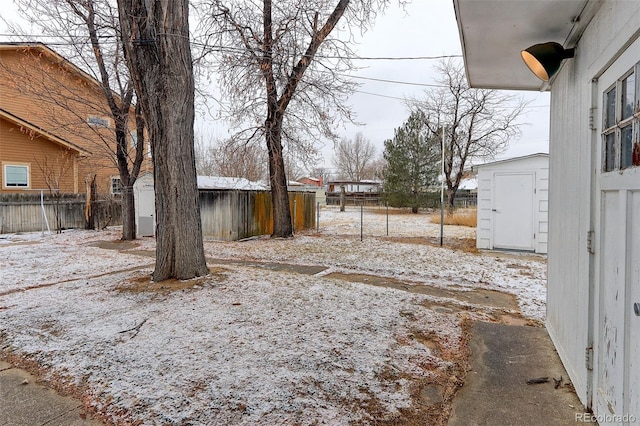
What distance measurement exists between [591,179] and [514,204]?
6.91m

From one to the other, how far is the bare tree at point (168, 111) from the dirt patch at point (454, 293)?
98.2 inches

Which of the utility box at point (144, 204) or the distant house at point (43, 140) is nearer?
the utility box at point (144, 204)

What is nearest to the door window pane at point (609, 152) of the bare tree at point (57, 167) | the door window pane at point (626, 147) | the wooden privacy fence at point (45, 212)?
the door window pane at point (626, 147)

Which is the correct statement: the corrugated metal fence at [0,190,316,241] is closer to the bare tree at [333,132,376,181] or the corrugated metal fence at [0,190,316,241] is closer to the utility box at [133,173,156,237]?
the utility box at [133,173,156,237]

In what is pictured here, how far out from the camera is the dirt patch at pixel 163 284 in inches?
194

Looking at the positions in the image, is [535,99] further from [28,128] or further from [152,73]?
[28,128]

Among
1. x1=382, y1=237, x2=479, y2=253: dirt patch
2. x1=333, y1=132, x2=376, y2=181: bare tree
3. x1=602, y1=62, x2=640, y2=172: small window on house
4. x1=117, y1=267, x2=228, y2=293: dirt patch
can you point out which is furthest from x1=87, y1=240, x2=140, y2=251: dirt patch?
x1=333, y1=132, x2=376, y2=181: bare tree

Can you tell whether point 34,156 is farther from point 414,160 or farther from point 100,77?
point 414,160

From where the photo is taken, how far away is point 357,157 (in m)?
47.8

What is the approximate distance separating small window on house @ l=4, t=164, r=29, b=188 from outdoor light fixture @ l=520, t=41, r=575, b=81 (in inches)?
710

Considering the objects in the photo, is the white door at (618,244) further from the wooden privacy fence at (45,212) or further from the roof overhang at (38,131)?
the roof overhang at (38,131)

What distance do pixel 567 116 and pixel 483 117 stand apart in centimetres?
1926

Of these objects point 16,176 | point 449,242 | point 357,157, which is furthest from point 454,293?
point 357,157

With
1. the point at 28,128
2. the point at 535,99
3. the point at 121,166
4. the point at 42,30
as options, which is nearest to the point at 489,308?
the point at 121,166
